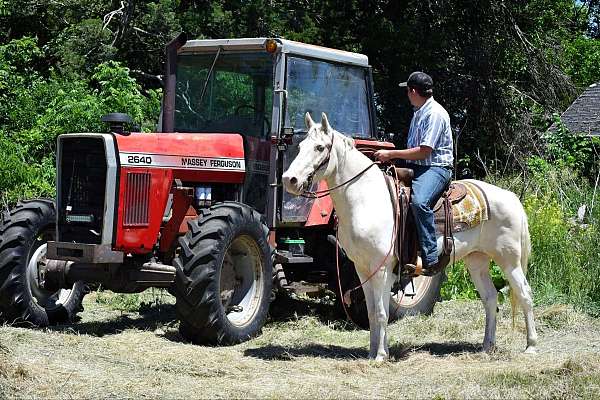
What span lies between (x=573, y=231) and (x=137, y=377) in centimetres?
701

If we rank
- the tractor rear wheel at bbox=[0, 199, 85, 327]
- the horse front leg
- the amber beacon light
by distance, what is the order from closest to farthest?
the horse front leg
the tractor rear wheel at bbox=[0, 199, 85, 327]
the amber beacon light

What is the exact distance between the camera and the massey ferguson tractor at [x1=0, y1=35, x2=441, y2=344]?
8.04m

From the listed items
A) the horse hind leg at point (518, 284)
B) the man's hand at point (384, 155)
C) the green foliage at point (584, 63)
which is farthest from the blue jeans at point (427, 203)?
the green foliage at point (584, 63)

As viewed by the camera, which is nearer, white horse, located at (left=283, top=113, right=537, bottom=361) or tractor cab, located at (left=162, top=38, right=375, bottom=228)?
white horse, located at (left=283, top=113, right=537, bottom=361)

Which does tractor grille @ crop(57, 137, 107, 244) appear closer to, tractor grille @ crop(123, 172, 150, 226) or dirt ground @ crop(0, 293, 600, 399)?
tractor grille @ crop(123, 172, 150, 226)

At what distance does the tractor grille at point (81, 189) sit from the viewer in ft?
26.8

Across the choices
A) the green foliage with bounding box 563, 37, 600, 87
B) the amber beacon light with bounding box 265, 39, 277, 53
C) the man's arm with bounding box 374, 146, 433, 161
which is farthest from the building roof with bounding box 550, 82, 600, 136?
the man's arm with bounding box 374, 146, 433, 161

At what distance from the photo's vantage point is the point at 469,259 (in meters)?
8.52

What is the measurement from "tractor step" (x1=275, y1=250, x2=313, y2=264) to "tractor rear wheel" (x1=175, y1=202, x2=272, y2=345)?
380 millimetres

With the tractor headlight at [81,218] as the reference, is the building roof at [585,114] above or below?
above

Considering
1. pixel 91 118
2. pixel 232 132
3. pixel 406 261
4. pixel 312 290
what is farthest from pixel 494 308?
pixel 91 118

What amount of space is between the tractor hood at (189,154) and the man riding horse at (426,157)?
1777 millimetres

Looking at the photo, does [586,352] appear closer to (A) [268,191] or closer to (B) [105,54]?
(A) [268,191]

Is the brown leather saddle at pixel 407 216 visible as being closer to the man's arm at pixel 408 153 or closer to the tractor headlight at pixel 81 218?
the man's arm at pixel 408 153
